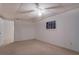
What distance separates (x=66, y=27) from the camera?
2.85 m

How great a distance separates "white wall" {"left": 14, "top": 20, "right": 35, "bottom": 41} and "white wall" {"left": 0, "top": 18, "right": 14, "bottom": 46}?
0.11m

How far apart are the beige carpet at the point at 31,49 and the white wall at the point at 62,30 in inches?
5.4

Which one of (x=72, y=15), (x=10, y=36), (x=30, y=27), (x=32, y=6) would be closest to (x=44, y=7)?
(x=32, y=6)

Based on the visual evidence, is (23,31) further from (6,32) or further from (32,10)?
(32,10)

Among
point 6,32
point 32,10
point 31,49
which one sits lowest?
point 31,49

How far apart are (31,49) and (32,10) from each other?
2.70 ft

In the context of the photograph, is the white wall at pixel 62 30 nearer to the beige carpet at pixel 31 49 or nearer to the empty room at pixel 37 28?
the empty room at pixel 37 28

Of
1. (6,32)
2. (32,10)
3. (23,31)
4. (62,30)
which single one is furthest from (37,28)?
(6,32)

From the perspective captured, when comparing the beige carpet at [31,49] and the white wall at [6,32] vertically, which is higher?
the white wall at [6,32]

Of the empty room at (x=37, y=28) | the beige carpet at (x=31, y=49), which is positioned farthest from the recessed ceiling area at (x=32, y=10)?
the beige carpet at (x=31, y=49)

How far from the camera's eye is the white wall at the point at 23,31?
2.75 metres

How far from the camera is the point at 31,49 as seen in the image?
105 inches
